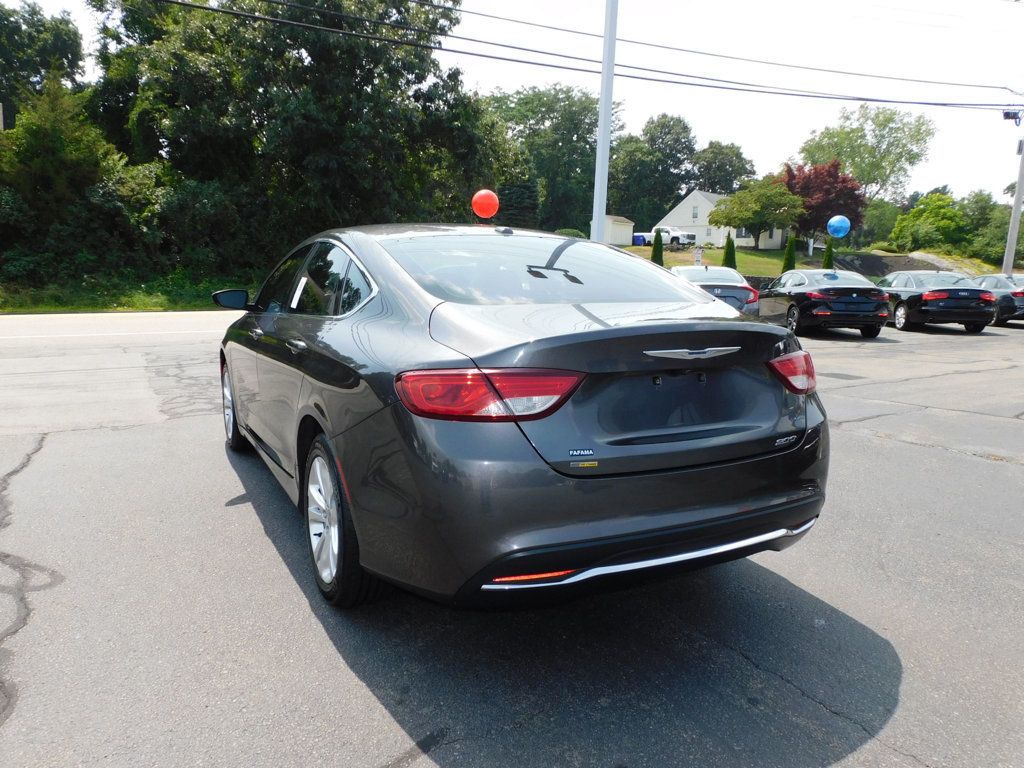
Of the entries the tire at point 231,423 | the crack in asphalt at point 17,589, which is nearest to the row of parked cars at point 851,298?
the tire at point 231,423

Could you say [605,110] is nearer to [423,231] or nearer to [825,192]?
[423,231]

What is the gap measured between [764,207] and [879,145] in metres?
35.2

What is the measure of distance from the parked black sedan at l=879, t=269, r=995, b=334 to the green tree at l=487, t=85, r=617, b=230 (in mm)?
64406

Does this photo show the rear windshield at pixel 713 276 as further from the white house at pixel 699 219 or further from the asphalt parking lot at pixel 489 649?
the white house at pixel 699 219

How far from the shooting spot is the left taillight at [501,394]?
7.63 ft

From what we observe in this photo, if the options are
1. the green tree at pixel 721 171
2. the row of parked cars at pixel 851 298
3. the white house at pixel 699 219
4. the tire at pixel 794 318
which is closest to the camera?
the row of parked cars at pixel 851 298

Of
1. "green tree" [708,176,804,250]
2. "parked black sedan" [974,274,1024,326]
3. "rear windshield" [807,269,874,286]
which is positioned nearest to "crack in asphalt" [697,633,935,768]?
"rear windshield" [807,269,874,286]

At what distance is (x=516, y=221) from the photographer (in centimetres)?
7519

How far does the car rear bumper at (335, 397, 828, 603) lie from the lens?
2285 mm

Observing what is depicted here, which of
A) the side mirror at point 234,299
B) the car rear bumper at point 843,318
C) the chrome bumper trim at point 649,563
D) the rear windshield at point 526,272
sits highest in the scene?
the rear windshield at point 526,272

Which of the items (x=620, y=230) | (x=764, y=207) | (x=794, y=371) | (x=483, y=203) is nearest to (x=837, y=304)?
(x=483, y=203)

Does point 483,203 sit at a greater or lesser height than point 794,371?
greater

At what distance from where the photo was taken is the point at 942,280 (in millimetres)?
17500

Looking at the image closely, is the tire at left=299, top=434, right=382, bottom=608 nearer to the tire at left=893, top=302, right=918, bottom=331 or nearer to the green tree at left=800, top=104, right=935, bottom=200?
the tire at left=893, top=302, right=918, bottom=331
